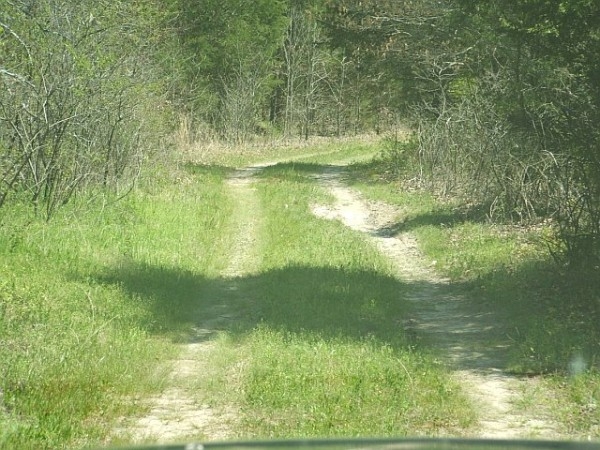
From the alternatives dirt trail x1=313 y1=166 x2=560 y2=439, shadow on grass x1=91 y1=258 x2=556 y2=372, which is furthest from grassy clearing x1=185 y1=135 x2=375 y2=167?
shadow on grass x1=91 y1=258 x2=556 y2=372

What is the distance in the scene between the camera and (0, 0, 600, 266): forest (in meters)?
11.5

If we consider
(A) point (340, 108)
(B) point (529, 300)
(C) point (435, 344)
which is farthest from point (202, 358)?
(A) point (340, 108)

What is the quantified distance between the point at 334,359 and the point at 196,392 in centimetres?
135

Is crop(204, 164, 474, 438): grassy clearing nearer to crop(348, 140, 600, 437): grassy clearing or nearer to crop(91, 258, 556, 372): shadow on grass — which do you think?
crop(91, 258, 556, 372): shadow on grass

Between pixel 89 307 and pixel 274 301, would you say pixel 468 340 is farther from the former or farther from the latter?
pixel 89 307

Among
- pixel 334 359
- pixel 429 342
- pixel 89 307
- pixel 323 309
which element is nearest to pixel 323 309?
pixel 323 309

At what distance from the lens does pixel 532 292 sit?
12.0m

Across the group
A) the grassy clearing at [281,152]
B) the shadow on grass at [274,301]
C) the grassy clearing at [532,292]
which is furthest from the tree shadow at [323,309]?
the grassy clearing at [281,152]

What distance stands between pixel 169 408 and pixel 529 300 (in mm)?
5378

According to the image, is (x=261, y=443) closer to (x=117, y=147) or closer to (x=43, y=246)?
(x=43, y=246)

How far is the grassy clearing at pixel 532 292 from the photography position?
8.24 meters

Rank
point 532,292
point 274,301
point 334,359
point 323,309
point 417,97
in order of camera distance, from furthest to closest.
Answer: point 417,97
point 532,292
point 274,301
point 323,309
point 334,359

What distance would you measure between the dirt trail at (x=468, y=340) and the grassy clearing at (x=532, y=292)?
189 millimetres

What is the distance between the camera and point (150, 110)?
72.8ft
